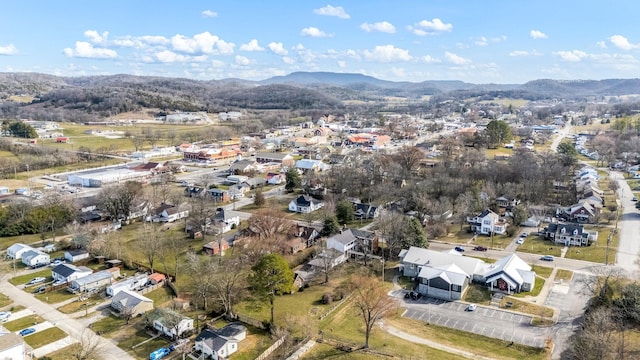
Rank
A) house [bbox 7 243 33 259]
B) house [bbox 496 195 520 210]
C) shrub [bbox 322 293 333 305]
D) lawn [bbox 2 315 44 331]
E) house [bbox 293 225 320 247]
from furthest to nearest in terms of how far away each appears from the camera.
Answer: house [bbox 496 195 520 210] < house [bbox 293 225 320 247] < house [bbox 7 243 33 259] < shrub [bbox 322 293 333 305] < lawn [bbox 2 315 44 331]

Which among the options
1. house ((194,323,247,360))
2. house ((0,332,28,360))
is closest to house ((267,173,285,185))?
house ((194,323,247,360))

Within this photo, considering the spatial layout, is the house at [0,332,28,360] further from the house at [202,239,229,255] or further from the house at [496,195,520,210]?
the house at [496,195,520,210]

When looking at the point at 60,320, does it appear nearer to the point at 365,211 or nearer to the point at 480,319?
the point at 480,319

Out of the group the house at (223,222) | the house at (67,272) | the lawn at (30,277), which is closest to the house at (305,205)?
the house at (223,222)

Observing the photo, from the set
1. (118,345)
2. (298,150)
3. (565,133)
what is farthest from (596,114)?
(118,345)

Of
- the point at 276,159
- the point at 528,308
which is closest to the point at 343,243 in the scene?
the point at 528,308

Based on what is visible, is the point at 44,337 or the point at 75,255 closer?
the point at 44,337
